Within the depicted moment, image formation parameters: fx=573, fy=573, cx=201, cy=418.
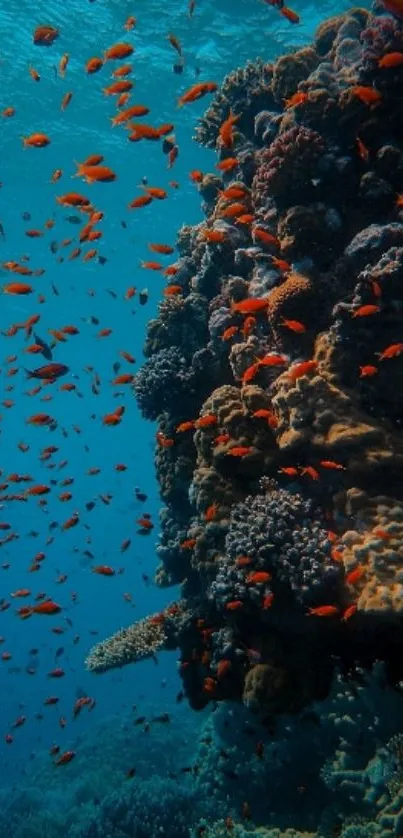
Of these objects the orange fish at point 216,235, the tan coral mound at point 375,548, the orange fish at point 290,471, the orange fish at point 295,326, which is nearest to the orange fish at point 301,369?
the orange fish at point 295,326

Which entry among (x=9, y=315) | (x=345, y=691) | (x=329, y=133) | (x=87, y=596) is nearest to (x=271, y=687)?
(x=345, y=691)

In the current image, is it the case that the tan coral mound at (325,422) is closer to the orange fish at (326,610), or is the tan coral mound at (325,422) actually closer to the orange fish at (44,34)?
the orange fish at (326,610)

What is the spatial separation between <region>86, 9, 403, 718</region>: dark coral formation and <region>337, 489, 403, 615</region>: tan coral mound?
0.02 m

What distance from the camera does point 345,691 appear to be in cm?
733

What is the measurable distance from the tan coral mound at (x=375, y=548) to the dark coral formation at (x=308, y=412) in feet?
0.05

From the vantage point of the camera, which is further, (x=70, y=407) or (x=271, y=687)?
(x=70, y=407)

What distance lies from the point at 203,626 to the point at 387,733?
297 cm

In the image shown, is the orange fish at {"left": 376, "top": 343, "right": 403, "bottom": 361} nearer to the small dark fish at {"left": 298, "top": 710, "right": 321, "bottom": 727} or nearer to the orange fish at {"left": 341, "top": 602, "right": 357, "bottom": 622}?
the orange fish at {"left": 341, "top": 602, "right": 357, "bottom": 622}

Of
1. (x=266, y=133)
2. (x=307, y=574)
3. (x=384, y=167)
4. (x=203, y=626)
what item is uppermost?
(x=266, y=133)

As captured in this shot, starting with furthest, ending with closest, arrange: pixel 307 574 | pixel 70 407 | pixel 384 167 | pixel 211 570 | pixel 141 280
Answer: pixel 70 407 < pixel 141 280 < pixel 211 570 < pixel 384 167 < pixel 307 574

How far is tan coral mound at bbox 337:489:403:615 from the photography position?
5613mm

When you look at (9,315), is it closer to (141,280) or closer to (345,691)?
(141,280)

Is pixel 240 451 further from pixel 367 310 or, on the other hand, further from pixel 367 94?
pixel 367 94

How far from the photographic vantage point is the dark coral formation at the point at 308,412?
6.47 metres
